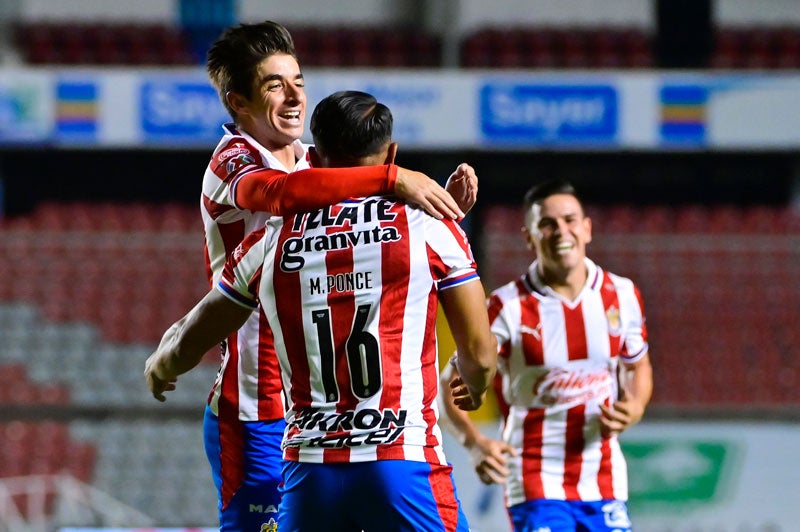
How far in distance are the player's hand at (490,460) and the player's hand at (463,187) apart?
4.11ft

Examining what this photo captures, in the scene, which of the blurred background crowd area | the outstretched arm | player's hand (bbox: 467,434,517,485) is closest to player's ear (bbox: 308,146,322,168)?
the outstretched arm

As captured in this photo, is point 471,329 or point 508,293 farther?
point 508,293

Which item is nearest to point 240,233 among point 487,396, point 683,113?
point 487,396

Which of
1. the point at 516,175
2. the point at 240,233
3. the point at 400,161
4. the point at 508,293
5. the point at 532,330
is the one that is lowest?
the point at 532,330

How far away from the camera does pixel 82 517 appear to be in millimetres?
9938

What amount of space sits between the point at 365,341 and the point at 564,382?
194cm

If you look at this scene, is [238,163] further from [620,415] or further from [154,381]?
[620,415]

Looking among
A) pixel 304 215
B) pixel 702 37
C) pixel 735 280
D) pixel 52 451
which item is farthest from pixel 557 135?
pixel 304 215

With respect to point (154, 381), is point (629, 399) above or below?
below

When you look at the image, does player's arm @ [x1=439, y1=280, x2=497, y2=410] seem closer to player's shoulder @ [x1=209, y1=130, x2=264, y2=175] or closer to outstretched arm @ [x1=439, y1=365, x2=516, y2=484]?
player's shoulder @ [x1=209, y1=130, x2=264, y2=175]

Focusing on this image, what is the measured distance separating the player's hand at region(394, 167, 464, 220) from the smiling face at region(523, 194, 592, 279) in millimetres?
1781

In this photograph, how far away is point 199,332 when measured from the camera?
8.95 ft

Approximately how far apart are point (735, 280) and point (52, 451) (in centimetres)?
734

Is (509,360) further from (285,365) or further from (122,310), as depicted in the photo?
(122,310)
